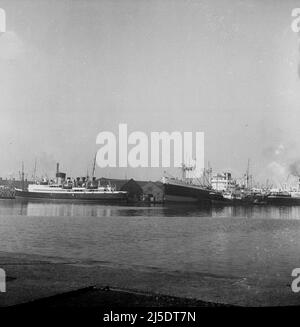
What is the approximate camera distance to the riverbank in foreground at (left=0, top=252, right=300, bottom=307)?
5.02 metres

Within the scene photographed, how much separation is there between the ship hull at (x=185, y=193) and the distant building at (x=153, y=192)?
6.93ft

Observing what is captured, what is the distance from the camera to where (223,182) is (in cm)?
11825

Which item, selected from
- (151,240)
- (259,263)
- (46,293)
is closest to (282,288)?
(46,293)

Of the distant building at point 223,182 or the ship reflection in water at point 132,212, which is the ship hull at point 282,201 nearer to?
the distant building at point 223,182

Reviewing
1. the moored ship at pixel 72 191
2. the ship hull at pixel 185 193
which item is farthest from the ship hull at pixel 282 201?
the moored ship at pixel 72 191

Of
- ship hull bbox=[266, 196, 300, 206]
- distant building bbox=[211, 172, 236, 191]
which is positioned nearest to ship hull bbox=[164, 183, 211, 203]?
ship hull bbox=[266, 196, 300, 206]

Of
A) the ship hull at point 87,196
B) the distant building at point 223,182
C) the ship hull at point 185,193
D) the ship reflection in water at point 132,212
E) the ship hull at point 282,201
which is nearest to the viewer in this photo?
the ship reflection in water at point 132,212

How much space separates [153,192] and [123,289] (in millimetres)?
94134

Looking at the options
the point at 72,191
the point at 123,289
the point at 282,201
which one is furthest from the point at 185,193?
the point at 123,289

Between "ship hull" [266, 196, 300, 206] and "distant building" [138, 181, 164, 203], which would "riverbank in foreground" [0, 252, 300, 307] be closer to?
"distant building" [138, 181, 164, 203]

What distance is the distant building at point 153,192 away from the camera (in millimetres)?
97125

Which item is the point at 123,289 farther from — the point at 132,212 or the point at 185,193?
the point at 185,193

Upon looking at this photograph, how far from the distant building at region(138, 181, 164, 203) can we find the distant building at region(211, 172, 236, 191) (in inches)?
916

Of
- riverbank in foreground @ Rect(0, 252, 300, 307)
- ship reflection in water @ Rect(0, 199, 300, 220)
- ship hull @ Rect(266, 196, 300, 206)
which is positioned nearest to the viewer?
riverbank in foreground @ Rect(0, 252, 300, 307)
